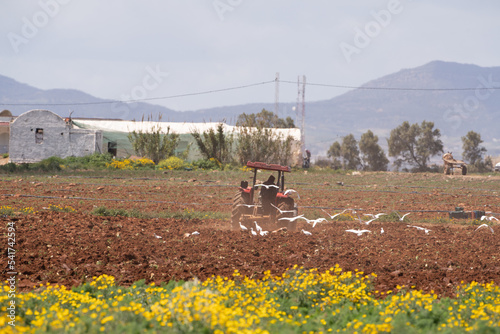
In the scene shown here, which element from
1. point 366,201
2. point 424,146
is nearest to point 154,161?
point 366,201

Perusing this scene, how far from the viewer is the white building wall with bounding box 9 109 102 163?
42.9 m

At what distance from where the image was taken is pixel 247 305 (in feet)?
22.7

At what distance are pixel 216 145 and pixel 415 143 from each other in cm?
4078

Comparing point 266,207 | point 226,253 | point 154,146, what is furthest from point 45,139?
point 226,253

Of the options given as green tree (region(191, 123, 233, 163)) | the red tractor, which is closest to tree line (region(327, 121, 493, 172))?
green tree (region(191, 123, 233, 163))

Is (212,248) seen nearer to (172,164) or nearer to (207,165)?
(172,164)

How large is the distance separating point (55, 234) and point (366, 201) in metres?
13.3

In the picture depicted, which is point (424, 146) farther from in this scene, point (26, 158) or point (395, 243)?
point (395, 243)

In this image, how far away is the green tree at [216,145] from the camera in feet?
142

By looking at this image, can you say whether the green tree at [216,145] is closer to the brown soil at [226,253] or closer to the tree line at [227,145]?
the tree line at [227,145]

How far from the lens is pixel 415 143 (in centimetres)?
7600

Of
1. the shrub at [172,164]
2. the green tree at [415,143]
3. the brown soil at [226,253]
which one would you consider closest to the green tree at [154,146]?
the shrub at [172,164]

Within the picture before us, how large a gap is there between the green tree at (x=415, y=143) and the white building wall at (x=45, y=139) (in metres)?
42.8

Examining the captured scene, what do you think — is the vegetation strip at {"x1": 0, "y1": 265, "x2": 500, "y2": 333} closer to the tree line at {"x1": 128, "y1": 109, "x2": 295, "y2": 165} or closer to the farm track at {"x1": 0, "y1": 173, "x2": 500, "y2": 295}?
the farm track at {"x1": 0, "y1": 173, "x2": 500, "y2": 295}
